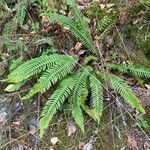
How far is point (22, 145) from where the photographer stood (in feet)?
14.9

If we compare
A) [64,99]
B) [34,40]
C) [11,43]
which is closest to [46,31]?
[34,40]

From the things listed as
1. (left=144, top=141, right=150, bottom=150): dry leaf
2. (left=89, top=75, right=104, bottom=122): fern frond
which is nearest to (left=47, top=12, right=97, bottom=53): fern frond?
(left=89, top=75, right=104, bottom=122): fern frond

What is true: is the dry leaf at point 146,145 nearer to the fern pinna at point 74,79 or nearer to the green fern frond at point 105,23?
the fern pinna at point 74,79

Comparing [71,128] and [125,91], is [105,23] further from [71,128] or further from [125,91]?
[71,128]

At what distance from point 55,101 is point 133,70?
1.11 metres

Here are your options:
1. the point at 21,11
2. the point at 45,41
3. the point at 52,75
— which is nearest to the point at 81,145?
the point at 52,75

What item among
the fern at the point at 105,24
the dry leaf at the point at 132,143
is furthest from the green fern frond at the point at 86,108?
the fern at the point at 105,24

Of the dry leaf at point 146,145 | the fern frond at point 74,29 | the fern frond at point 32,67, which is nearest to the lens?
the dry leaf at point 146,145

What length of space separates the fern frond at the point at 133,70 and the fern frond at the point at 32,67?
76 centimetres

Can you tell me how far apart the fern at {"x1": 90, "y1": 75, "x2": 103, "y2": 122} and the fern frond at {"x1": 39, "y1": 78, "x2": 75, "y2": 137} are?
26 cm

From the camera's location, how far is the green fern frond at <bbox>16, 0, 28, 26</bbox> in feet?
18.1

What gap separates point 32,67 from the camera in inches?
183

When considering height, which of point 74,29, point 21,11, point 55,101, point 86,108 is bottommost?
point 86,108

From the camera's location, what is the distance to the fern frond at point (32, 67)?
4582mm
